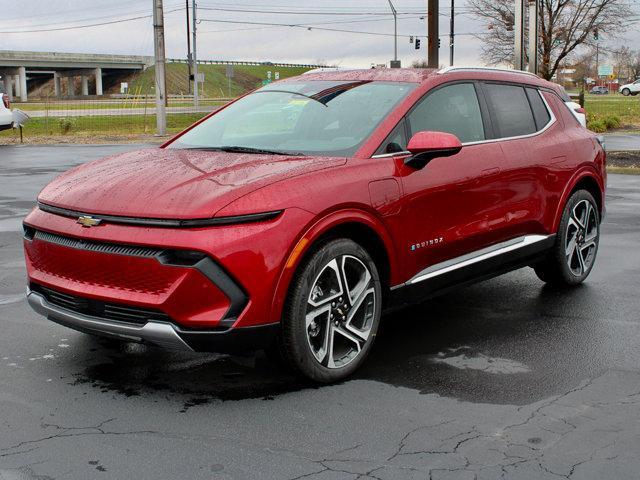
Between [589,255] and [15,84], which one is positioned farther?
[15,84]

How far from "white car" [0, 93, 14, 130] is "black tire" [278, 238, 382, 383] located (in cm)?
2005

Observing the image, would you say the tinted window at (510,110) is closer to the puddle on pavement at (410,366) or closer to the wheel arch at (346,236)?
the puddle on pavement at (410,366)

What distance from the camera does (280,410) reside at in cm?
438

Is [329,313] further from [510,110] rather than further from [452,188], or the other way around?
[510,110]

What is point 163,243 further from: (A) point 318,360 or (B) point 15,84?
(B) point 15,84

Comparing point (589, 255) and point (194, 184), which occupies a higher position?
point (194, 184)

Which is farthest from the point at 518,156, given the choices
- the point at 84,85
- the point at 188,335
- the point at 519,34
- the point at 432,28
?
the point at 84,85

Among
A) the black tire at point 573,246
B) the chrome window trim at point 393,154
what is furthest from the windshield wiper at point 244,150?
the black tire at point 573,246

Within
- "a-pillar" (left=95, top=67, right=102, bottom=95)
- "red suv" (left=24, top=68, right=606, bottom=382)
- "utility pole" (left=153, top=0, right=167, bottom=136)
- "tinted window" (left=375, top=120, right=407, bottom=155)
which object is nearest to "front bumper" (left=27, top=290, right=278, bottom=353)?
"red suv" (left=24, top=68, right=606, bottom=382)

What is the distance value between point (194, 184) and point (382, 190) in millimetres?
1089

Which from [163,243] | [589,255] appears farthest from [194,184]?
[589,255]

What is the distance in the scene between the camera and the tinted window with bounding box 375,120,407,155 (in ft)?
17.0

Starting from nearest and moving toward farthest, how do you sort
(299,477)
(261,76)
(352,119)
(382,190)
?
(299,477)
(382,190)
(352,119)
(261,76)

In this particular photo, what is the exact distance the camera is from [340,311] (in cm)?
484
